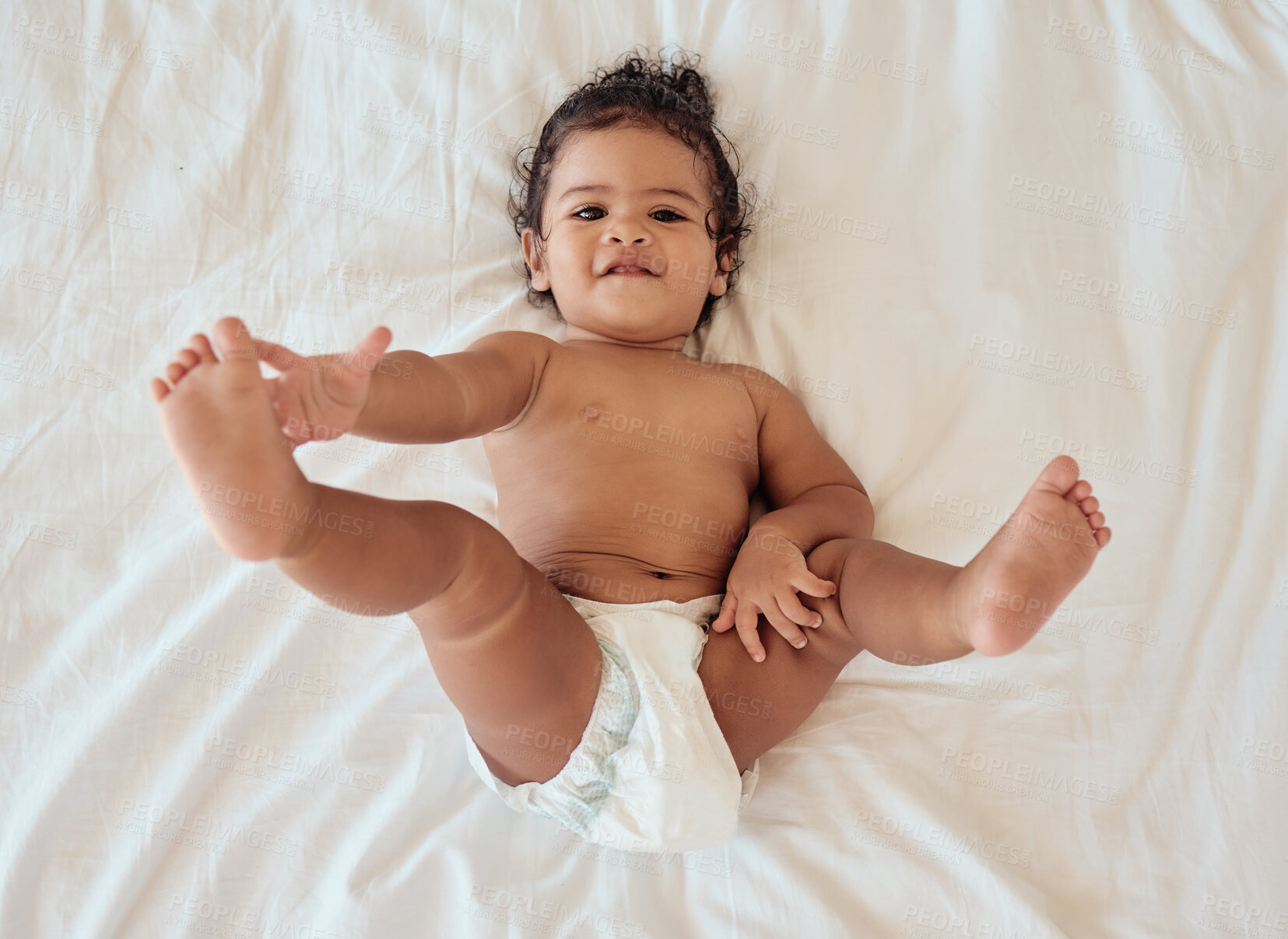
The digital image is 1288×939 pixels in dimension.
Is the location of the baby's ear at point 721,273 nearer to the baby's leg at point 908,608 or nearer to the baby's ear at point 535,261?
the baby's ear at point 535,261

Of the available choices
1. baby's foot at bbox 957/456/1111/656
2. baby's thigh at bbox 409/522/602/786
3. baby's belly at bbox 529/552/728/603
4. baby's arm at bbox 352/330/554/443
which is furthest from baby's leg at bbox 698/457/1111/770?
baby's arm at bbox 352/330/554/443

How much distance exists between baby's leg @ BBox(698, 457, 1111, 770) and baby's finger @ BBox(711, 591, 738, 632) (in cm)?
1

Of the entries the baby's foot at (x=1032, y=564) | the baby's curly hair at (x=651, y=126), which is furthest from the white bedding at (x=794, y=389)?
the baby's foot at (x=1032, y=564)

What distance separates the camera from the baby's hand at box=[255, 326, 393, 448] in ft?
3.38

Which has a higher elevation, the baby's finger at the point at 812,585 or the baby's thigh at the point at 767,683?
the baby's finger at the point at 812,585

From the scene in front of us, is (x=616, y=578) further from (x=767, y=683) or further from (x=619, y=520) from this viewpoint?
(x=767, y=683)

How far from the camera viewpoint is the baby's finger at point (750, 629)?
1.40m

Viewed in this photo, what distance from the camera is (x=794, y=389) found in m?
1.74


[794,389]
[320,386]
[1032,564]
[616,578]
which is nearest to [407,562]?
[320,386]

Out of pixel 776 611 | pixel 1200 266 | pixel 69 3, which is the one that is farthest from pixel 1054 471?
pixel 69 3

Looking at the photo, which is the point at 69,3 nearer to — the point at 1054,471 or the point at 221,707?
the point at 221,707

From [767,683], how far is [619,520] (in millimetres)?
347

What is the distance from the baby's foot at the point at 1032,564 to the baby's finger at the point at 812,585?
220mm

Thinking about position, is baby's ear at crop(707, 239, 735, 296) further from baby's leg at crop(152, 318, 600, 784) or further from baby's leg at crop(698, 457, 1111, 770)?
baby's leg at crop(152, 318, 600, 784)
